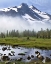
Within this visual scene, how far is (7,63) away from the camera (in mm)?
36750

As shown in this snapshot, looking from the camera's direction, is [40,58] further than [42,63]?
Yes

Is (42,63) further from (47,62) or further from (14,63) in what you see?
(14,63)

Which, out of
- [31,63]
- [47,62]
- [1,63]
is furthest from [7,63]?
[47,62]

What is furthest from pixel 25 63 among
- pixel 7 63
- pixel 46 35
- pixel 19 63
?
pixel 46 35

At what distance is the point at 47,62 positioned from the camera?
131 ft

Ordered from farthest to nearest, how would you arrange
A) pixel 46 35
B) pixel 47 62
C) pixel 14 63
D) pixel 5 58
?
pixel 46 35 < pixel 5 58 < pixel 47 62 < pixel 14 63

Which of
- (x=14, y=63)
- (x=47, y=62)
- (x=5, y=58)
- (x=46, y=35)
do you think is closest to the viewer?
(x=14, y=63)

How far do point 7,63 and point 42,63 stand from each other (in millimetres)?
6827

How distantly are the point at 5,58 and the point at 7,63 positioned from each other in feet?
22.7

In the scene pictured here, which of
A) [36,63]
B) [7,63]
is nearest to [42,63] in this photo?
[36,63]

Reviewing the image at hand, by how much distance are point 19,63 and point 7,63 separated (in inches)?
91.9

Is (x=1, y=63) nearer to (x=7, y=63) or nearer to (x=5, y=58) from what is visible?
(x=7, y=63)

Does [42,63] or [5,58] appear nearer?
[42,63]

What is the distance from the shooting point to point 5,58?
43594 millimetres
